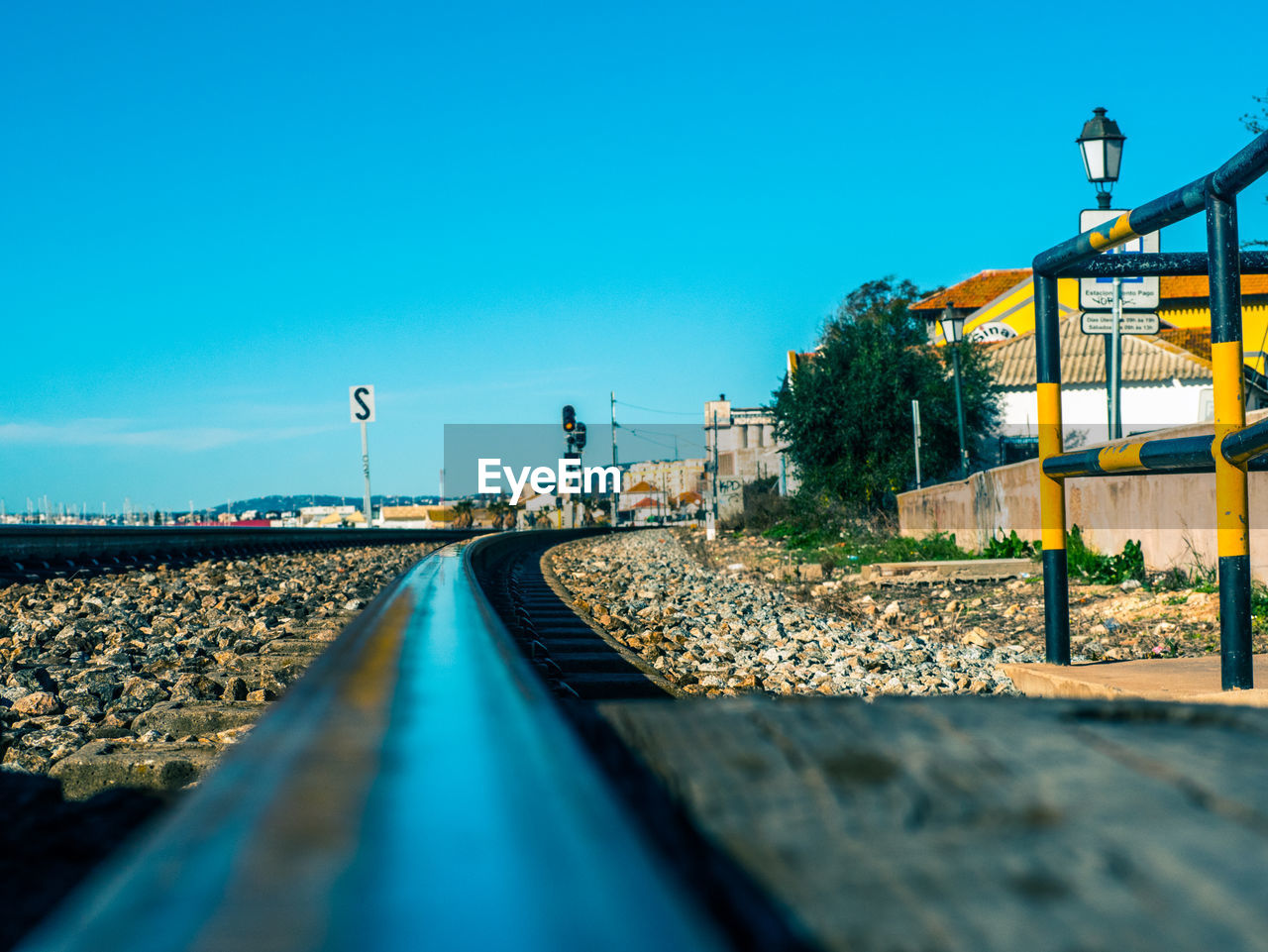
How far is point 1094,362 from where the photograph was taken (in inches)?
1459

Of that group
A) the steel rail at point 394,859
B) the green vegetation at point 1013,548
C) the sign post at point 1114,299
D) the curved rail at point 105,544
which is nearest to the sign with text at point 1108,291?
the sign post at point 1114,299

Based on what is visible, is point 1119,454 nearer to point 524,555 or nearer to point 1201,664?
point 1201,664

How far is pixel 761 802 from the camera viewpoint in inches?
36.9

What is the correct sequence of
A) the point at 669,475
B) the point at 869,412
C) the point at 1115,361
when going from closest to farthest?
the point at 1115,361 < the point at 869,412 < the point at 669,475

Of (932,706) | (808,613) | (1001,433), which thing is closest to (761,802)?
(932,706)

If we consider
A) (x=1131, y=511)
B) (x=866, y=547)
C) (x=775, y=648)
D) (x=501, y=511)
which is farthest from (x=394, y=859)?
(x=501, y=511)

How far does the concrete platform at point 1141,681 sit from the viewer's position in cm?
332

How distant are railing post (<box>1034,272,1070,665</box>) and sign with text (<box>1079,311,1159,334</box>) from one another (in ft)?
21.8

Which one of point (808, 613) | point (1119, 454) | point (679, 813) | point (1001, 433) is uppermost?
point (1001, 433)

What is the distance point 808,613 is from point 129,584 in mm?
6545

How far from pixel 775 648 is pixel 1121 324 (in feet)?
19.9

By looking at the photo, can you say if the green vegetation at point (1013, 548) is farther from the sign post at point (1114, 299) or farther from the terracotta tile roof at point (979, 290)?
the terracotta tile roof at point (979, 290)

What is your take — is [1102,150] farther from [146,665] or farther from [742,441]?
[742,441]

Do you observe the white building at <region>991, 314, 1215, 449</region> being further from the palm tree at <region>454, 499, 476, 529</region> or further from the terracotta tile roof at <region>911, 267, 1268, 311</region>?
the palm tree at <region>454, 499, 476, 529</region>
